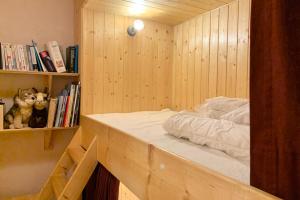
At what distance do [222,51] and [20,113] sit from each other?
5.46 feet

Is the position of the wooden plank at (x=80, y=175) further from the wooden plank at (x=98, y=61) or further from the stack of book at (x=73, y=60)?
the stack of book at (x=73, y=60)

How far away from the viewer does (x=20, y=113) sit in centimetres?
170

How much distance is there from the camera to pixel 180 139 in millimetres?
949

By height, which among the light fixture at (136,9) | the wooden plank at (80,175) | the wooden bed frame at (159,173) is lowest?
the wooden plank at (80,175)

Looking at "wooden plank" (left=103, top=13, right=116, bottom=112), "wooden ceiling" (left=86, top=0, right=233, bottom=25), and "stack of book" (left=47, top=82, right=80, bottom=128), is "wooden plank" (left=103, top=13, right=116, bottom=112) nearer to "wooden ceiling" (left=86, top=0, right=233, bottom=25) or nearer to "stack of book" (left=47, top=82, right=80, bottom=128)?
"wooden ceiling" (left=86, top=0, right=233, bottom=25)

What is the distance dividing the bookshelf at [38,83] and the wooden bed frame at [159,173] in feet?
2.37

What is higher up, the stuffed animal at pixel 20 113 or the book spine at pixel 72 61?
the book spine at pixel 72 61

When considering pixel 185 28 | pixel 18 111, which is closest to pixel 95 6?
pixel 185 28

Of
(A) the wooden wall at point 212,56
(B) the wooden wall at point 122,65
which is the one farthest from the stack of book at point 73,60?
(A) the wooden wall at point 212,56

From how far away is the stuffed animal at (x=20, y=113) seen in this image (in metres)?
1.68

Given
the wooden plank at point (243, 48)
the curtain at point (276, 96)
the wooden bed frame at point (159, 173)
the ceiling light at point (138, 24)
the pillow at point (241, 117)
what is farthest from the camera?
the ceiling light at point (138, 24)

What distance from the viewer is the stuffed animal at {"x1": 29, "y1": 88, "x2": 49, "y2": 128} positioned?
171cm

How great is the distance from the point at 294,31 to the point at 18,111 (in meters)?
1.87

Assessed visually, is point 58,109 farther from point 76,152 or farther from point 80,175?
point 80,175
